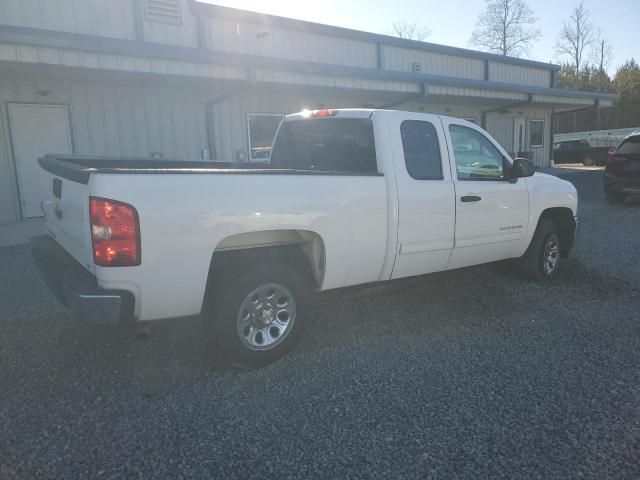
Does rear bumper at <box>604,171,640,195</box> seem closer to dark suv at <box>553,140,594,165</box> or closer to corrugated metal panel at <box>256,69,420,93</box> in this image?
corrugated metal panel at <box>256,69,420,93</box>

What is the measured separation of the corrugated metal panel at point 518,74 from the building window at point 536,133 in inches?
79.8

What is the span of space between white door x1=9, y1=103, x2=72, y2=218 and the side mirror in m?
9.07

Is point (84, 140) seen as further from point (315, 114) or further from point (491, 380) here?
point (491, 380)

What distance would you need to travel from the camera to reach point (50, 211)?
404cm

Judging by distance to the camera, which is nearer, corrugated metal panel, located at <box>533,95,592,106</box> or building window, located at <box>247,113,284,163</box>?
building window, located at <box>247,113,284,163</box>

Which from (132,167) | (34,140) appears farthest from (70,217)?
(34,140)

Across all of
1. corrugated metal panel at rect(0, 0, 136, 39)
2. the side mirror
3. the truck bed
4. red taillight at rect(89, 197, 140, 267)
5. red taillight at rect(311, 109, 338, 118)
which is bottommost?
red taillight at rect(89, 197, 140, 267)

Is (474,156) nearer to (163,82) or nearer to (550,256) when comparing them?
(550,256)

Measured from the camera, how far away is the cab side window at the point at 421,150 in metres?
4.27

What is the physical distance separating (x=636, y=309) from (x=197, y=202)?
4329 mm

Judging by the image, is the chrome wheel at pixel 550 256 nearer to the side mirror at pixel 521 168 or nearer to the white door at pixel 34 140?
the side mirror at pixel 521 168

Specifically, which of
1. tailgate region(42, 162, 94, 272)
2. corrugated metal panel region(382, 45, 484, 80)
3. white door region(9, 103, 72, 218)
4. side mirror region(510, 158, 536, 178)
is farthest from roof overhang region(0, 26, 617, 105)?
side mirror region(510, 158, 536, 178)

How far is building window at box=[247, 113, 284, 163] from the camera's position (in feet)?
43.8

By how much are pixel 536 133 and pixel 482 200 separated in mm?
21038
